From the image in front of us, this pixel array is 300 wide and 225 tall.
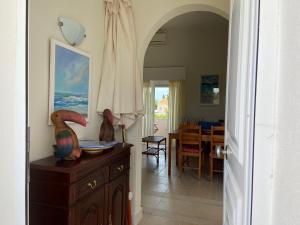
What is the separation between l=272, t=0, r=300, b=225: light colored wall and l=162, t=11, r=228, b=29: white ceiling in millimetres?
4764

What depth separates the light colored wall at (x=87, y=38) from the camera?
4.97 ft

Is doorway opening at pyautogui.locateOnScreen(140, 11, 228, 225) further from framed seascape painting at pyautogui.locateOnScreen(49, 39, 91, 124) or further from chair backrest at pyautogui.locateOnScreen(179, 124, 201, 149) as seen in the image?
framed seascape painting at pyautogui.locateOnScreen(49, 39, 91, 124)

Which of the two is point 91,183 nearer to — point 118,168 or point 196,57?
point 118,168

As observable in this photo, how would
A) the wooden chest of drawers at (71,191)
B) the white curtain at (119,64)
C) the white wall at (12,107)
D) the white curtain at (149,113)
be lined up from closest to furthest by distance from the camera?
the white wall at (12,107) < the wooden chest of drawers at (71,191) < the white curtain at (119,64) < the white curtain at (149,113)

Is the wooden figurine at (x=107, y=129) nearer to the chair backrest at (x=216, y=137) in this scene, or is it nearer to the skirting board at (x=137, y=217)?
the skirting board at (x=137, y=217)

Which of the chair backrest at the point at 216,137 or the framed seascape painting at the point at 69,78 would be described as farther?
the chair backrest at the point at 216,137

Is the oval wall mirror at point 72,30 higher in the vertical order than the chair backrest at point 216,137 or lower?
higher

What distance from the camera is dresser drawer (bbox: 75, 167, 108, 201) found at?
56.4 inches

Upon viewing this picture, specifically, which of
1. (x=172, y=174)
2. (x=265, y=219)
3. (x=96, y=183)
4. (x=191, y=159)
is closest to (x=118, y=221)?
(x=96, y=183)

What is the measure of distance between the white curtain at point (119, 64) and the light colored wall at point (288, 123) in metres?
1.87

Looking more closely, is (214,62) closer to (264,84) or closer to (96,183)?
(96,183)

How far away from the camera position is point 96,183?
1628 millimetres

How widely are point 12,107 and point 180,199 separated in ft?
9.28

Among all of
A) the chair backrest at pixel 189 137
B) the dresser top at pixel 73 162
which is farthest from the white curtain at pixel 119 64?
the chair backrest at pixel 189 137
